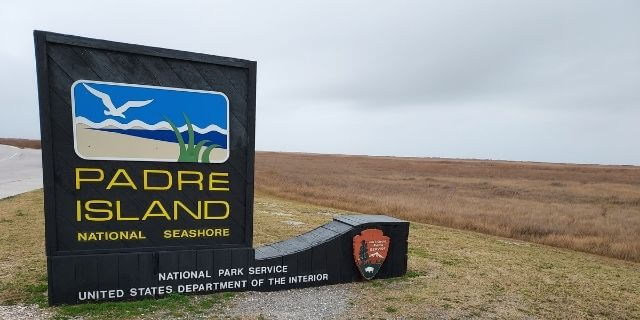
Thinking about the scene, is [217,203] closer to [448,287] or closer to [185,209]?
[185,209]

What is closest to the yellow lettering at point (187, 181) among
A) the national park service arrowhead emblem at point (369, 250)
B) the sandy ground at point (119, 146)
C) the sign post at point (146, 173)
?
the sign post at point (146, 173)

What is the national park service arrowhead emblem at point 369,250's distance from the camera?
666cm

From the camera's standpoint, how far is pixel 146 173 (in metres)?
5.24

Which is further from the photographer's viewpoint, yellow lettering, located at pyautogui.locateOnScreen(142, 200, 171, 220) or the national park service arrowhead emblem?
the national park service arrowhead emblem

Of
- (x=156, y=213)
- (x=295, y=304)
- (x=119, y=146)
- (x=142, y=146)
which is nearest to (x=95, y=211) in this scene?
(x=156, y=213)

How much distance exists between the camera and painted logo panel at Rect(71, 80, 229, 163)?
193 inches

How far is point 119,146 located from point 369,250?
410 centimetres

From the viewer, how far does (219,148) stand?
18.5ft

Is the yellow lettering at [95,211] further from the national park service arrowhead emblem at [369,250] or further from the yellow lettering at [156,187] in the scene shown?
the national park service arrowhead emblem at [369,250]

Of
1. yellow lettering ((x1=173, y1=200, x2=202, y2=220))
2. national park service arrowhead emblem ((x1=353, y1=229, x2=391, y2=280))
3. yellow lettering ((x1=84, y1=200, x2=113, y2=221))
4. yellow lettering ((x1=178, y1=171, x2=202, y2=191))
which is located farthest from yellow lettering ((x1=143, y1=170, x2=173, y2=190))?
national park service arrowhead emblem ((x1=353, y1=229, x2=391, y2=280))

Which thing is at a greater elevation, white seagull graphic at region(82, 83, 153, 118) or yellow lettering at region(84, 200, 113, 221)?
white seagull graphic at region(82, 83, 153, 118)

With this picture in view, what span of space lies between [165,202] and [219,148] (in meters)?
1.01

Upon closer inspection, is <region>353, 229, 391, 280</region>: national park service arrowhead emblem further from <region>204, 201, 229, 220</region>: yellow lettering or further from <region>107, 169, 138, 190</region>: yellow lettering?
<region>107, 169, 138, 190</region>: yellow lettering

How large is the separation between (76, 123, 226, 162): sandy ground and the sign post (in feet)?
0.04
